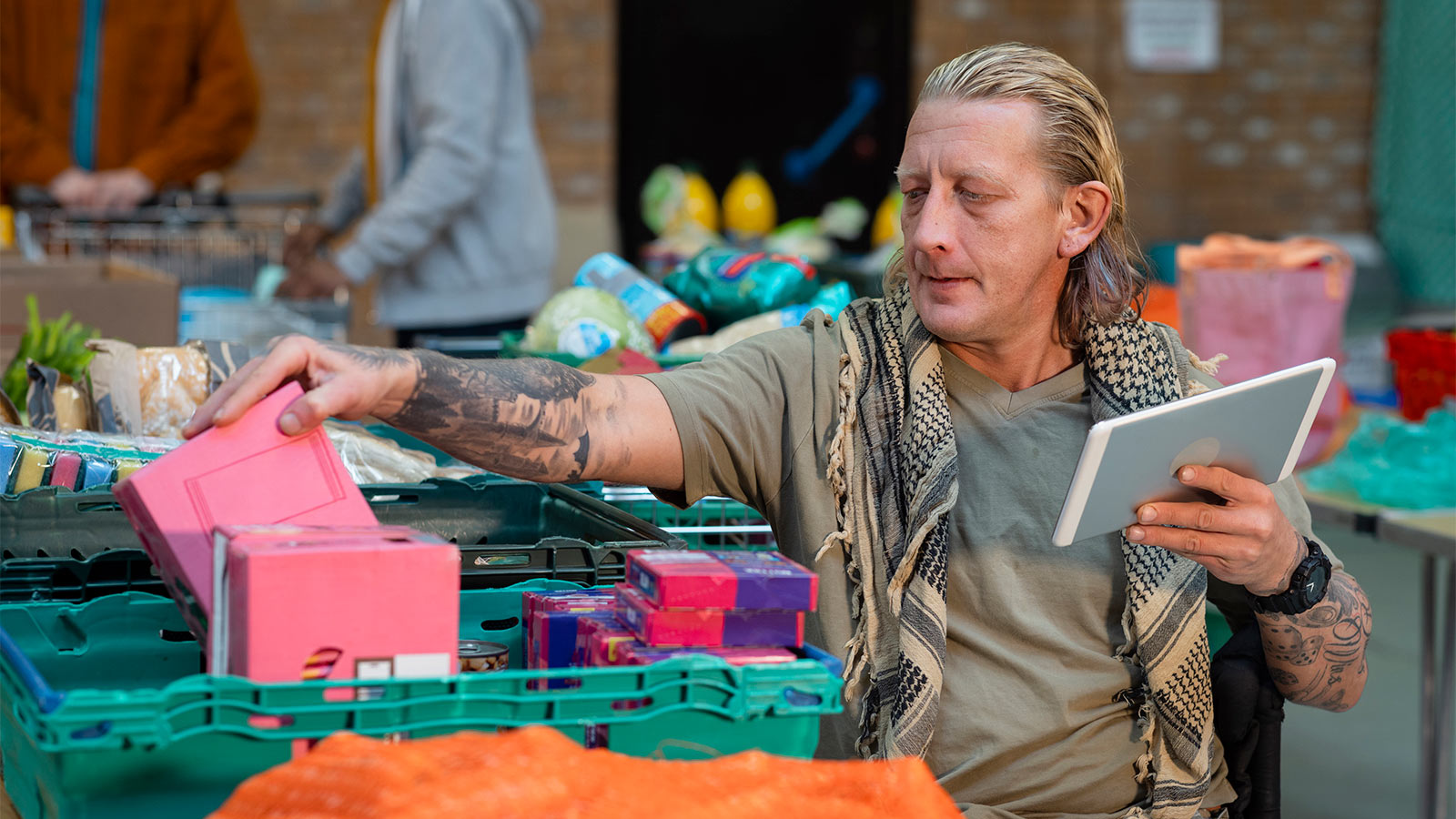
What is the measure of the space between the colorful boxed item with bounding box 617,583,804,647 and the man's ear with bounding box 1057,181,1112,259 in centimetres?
74

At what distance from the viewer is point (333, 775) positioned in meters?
0.80

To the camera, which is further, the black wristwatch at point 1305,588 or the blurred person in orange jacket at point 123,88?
the blurred person in orange jacket at point 123,88

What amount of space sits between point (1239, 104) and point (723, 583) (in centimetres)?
714

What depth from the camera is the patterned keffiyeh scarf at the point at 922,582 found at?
1408 mm

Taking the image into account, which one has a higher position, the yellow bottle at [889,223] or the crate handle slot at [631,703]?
the yellow bottle at [889,223]

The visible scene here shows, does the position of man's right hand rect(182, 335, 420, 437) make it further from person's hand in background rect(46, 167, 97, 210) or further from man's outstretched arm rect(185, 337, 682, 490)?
person's hand in background rect(46, 167, 97, 210)

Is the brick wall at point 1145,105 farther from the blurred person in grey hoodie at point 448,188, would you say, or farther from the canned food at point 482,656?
the canned food at point 482,656

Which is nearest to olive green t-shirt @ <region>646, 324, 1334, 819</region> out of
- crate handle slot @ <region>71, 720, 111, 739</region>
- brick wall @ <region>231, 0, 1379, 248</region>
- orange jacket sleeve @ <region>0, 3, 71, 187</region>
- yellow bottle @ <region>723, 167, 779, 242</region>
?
crate handle slot @ <region>71, 720, 111, 739</region>

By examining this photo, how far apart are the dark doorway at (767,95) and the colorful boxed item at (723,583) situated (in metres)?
6.33

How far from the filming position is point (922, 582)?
142 cm

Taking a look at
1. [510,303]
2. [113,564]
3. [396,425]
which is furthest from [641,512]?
[510,303]

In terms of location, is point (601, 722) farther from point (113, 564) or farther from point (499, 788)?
point (113, 564)

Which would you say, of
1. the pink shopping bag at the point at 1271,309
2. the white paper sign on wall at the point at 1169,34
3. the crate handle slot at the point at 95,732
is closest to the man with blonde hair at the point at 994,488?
the crate handle slot at the point at 95,732

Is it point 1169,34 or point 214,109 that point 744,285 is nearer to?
point 214,109
